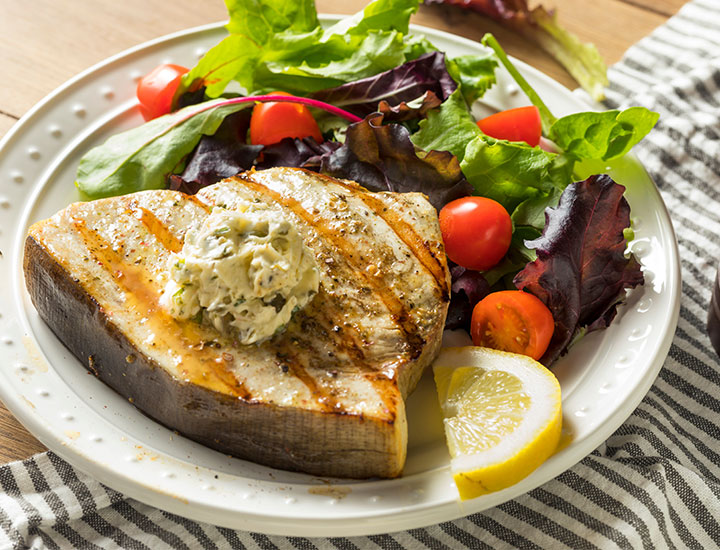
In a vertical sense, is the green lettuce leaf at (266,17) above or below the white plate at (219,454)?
above

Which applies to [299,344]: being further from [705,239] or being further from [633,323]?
[705,239]

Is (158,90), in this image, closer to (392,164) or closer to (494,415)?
(392,164)

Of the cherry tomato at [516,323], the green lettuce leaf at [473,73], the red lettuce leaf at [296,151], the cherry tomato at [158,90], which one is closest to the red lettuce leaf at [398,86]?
the green lettuce leaf at [473,73]

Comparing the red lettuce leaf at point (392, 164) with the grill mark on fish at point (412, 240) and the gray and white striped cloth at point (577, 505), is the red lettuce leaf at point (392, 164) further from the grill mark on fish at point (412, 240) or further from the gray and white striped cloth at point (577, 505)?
the gray and white striped cloth at point (577, 505)

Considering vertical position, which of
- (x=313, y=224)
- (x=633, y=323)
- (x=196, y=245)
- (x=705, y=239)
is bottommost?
(x=705, y=239)

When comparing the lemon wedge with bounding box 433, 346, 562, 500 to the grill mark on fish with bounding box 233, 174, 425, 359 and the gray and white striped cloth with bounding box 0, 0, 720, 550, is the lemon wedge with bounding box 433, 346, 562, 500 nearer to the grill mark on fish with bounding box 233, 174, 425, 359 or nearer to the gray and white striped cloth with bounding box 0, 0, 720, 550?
the grill mark on fish with bounding box 233, 174, 425, 359

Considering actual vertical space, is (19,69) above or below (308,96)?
above

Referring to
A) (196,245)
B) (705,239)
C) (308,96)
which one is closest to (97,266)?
(196,245)

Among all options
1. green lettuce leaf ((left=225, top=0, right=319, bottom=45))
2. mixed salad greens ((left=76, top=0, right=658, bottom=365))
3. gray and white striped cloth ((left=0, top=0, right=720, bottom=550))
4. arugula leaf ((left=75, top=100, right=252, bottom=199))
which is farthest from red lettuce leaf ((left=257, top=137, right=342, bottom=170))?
gray and white striped cloth ((left=0, top=0, right=720, bottom=550))
